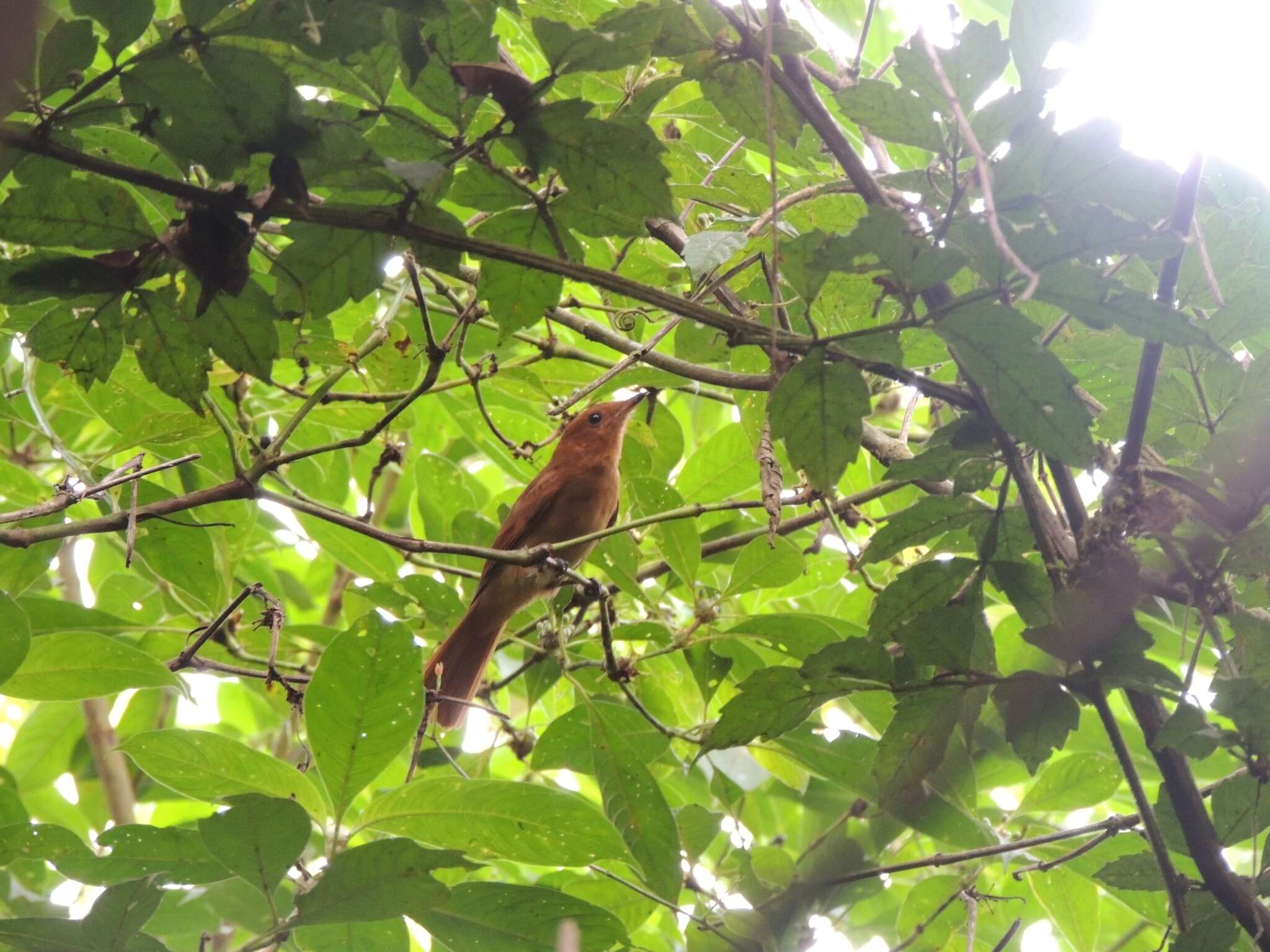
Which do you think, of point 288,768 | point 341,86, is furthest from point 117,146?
point 288,768

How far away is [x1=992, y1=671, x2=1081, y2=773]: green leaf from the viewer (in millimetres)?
1892

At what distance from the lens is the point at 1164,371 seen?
1941 mm

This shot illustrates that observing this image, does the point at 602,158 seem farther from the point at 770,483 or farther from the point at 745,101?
the point at 770,483

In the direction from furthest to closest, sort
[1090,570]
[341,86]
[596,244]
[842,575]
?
1. [842,575]
2. [596,244]
3. [1090,570]
4. [341,86]

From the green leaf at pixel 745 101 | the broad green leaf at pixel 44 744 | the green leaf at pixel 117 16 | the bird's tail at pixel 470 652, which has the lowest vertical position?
the broad green leaf at pixel 44 744

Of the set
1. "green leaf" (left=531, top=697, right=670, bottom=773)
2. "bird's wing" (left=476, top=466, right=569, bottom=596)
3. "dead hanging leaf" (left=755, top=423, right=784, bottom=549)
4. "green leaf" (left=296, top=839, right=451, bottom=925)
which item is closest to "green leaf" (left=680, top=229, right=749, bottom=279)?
"dead hanging leaf" (left=755, top=423, right=784, bottom=549)

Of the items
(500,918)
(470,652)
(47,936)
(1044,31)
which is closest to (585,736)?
(470,652)

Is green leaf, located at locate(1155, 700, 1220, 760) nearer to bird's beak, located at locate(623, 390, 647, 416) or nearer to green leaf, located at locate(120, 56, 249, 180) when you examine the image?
green leaf, located at locate(120, 56, 249, 180)

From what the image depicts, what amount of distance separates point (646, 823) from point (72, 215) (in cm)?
168

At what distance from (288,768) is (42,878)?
6.05 feet

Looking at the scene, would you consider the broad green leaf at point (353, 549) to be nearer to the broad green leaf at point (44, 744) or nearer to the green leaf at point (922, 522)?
the broad green leaf at point (44, 744)

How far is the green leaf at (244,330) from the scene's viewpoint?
1611mm

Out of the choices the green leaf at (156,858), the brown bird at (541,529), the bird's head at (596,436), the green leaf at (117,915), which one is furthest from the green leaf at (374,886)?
the bird's head at (596,436)

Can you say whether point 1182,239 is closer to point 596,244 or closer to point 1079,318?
point 1079,318
